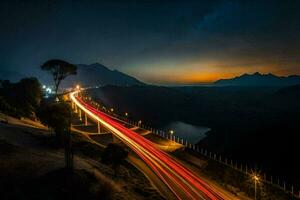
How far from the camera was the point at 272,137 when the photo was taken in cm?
11481

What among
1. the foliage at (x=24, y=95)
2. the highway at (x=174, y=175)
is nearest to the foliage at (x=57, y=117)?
the highway at (x=174, y=175)

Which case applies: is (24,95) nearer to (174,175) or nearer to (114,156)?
(114,156)

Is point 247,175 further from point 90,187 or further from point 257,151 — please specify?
point 257,151

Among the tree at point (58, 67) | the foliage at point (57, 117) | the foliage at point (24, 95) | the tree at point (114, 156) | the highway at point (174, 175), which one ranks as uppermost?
the tree at point (58, 67)

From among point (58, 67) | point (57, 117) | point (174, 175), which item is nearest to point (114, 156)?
point (174, 175)

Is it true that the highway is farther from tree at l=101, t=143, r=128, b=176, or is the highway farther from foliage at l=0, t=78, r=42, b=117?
foliage at l=0, t=78, r=42, b=117

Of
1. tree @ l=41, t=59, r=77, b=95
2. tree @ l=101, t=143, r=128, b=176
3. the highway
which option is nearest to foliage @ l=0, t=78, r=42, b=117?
tree @ l=41, t=59, r=77, b=95

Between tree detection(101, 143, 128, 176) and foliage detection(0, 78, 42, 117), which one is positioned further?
foliage detection(0, 78, 42, 117)

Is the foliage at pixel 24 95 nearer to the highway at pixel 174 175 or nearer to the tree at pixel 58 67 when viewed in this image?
the tree at pixel 58 67

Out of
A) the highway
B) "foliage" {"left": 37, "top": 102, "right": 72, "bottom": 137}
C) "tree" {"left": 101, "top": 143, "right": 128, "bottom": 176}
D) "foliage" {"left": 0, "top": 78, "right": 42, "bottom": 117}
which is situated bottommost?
the highway

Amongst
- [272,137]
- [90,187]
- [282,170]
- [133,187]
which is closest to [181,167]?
[133,187]

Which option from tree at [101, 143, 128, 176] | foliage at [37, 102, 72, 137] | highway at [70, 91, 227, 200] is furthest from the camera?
foliage at [37, 102, 72, 137]

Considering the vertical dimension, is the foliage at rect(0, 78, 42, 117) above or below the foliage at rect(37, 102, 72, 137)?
above

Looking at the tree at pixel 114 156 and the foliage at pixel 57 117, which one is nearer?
the tree at pixel 114 156
